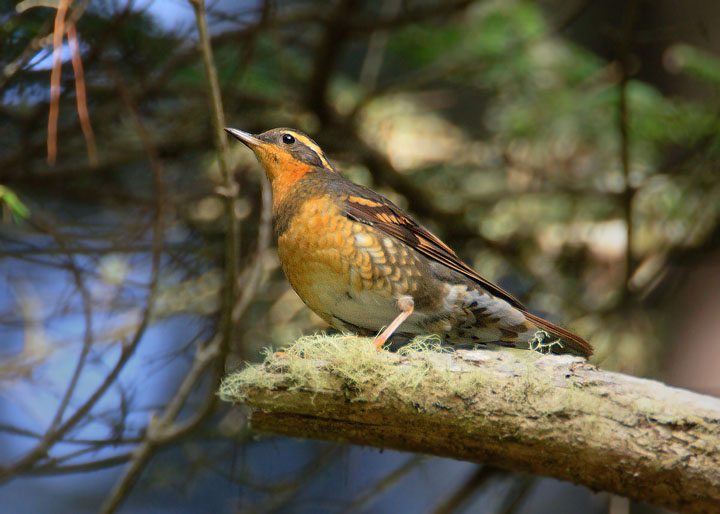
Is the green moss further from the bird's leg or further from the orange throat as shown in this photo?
the orange throat

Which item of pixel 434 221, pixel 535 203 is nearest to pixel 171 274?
pixel 434 221

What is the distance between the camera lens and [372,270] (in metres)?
3.48

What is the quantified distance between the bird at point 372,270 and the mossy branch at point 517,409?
369mm

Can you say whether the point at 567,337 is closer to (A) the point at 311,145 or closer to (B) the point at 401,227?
(B) the point at 401,227

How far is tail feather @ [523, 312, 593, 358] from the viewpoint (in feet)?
11.8

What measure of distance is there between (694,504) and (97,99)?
15.8ft

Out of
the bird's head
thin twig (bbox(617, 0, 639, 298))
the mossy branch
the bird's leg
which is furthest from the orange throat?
thin twig (bbox(617, 0, 639, 298))

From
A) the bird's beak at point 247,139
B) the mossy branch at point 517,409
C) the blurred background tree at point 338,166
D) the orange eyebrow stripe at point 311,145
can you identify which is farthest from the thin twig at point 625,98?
the bird's beak at point 247,139

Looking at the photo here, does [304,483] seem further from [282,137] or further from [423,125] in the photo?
[423,125]

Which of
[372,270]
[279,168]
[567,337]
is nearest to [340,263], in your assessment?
[372,270]

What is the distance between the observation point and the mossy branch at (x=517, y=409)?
286cm

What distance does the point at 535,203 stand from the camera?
6.53 m

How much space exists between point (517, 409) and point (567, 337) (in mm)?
865

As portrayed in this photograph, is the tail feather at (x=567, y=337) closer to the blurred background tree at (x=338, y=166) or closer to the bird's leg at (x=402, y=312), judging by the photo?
the bird's leg at (x=402, y=312)
